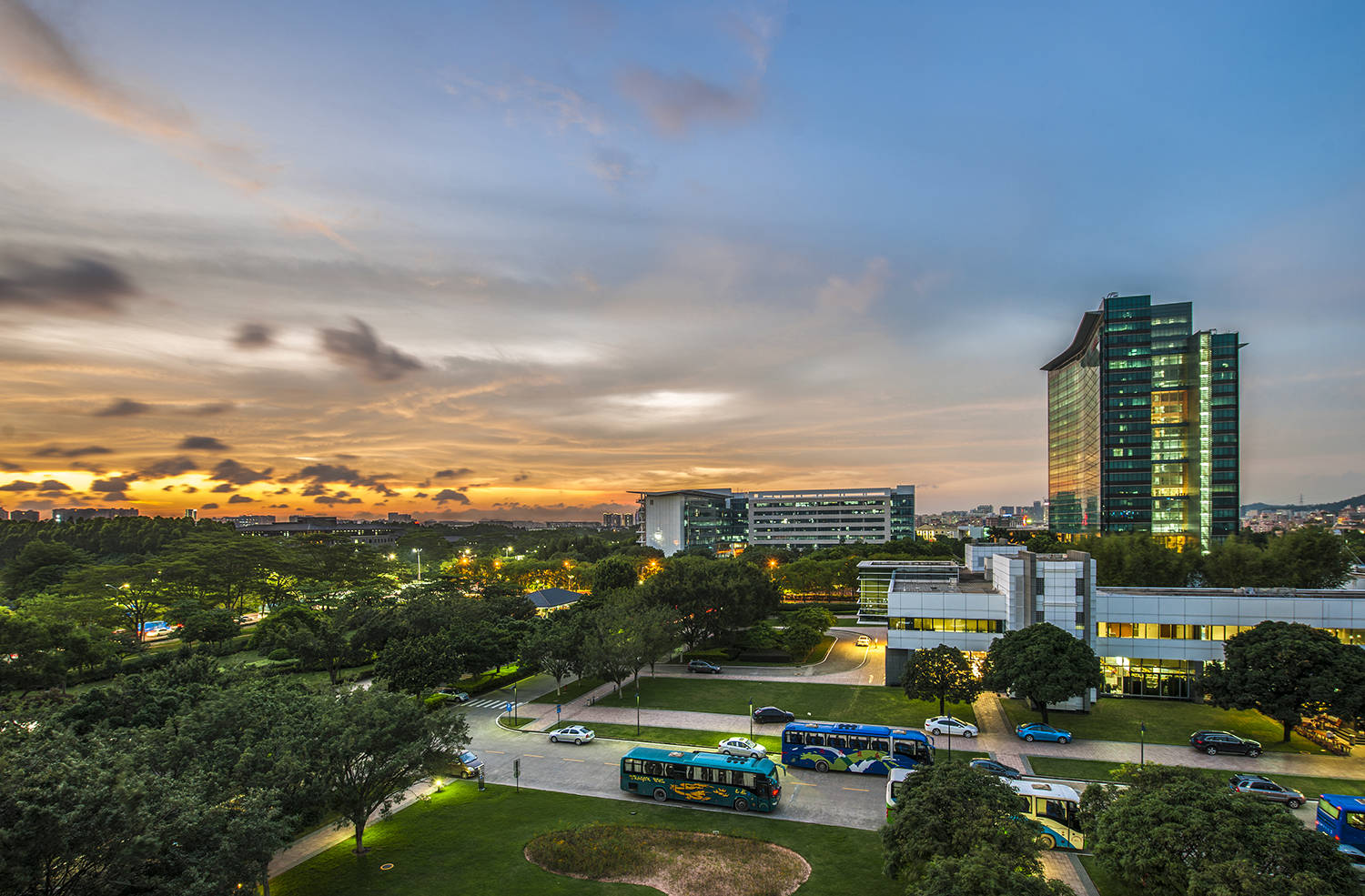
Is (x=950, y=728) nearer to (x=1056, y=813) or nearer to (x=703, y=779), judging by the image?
(x=1056, y=813)

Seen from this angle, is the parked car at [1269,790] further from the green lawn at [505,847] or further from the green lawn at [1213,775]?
the green lawn at [505,847]

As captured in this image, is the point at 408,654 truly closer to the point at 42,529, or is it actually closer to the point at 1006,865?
the point at 1006,865

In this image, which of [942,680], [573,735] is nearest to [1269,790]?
[942,680]

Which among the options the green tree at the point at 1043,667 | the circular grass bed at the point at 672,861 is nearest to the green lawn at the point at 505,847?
the circular grass bed at the point at 672,861

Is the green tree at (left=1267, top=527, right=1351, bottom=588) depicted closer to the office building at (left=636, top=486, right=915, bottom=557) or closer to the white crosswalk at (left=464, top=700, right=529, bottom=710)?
the white crosswalk at (left=464, top=700, right=529, bottom=710)

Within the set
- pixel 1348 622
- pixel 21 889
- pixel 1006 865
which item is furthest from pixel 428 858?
pixel 1348 622
